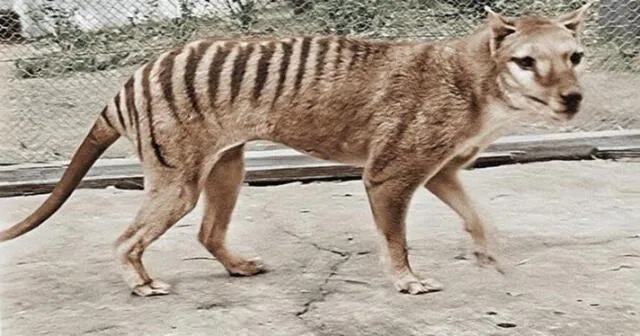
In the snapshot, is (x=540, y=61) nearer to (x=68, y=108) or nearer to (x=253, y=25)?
(x=253, y=25)

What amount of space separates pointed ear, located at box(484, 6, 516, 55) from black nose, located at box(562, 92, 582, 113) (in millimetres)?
295

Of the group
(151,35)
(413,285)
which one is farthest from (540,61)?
(151,35)

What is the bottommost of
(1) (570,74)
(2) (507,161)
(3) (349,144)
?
(2) (507,161)

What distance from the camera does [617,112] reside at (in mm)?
6258

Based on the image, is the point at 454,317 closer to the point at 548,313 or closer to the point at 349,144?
the point at 548,313

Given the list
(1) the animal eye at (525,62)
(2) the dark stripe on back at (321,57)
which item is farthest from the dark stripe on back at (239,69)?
(1) the animal eye at (525,62)

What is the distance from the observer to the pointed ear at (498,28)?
3.77 metres

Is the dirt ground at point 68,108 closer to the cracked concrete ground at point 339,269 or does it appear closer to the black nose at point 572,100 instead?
the cracked concrete ground at point 339,269

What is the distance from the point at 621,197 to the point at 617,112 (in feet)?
Result: 3.75

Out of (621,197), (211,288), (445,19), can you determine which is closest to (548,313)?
(211,288)

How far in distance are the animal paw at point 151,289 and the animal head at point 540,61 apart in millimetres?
1246

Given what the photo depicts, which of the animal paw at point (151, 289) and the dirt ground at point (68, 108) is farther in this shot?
the dirt ground at point (68, 108)

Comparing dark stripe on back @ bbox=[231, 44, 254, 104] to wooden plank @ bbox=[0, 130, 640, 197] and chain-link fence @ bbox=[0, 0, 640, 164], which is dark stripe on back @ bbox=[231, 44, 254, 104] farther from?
chain-link fence @ bbox=[0, 0, 640, 164]

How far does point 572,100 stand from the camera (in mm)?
3615
